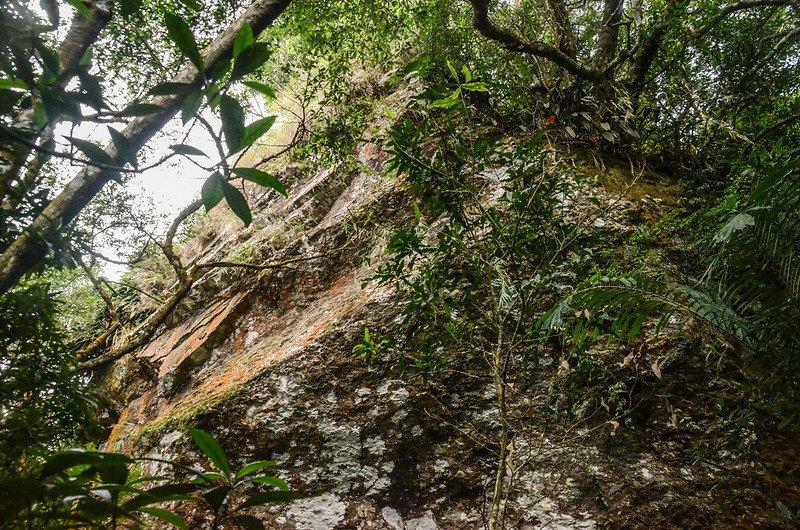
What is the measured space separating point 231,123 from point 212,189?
15cm

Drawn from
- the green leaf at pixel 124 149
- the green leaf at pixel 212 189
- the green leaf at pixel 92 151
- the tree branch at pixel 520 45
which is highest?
the tree branch at pixel 520 45

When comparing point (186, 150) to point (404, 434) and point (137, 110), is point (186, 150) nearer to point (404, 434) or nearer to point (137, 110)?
point (137, 110)

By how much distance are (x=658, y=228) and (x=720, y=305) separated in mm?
993

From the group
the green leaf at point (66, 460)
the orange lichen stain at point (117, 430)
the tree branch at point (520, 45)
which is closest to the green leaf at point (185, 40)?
the green leaf at point (66, 460)

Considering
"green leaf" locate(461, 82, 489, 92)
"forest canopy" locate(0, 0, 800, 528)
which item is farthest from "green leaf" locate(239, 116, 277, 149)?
"green leaf" locate(461, 82, 489, 92)

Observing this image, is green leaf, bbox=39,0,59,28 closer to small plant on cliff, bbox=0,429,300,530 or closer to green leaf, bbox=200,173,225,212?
green leaf, bbox=200,173,225,212

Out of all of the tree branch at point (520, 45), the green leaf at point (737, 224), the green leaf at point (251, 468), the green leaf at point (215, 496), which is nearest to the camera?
the green leaf at point (215, 496)

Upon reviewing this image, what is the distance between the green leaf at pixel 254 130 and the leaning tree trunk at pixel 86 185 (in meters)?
0.14

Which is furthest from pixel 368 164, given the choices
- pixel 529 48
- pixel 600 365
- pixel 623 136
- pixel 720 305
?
pixel 720 305

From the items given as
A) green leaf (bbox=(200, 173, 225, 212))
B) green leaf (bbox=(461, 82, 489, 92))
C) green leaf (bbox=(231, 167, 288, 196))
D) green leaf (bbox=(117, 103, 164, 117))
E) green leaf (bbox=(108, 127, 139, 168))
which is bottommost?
green leaf (bbox=(231, 167, 288, 196))

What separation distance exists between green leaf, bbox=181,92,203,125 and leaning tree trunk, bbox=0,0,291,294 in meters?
0.03

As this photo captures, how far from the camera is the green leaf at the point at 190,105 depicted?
85 cm

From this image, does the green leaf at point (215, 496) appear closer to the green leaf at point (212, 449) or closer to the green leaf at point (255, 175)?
the green leaf at point (212, 449)

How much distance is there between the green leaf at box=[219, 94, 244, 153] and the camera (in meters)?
0.84
